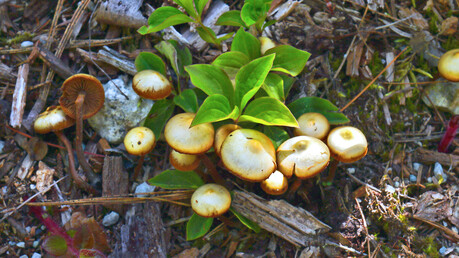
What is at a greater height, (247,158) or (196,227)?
(247,158)

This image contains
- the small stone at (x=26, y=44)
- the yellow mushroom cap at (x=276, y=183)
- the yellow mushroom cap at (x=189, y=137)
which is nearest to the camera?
the yellow mushroom cap at (x=189, y=137)

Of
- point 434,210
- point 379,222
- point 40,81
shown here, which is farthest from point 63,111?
point 434,210

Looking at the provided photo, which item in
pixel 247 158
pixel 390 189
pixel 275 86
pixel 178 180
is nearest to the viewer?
pixel 247 158

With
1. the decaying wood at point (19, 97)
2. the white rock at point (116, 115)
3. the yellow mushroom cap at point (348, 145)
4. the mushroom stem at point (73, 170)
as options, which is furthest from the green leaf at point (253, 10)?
the decaying wood at point (19, 97)

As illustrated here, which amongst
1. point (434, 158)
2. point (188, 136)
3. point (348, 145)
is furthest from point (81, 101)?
point (434, 158)

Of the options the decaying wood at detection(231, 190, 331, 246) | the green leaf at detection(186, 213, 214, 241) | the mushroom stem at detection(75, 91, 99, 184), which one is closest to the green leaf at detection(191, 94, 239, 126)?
the decaying wood at detection(231, 190, 331, 246)

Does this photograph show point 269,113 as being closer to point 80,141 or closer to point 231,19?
point 231,19

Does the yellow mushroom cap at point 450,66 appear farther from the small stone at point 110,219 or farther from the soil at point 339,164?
the small stone at point 110,219
